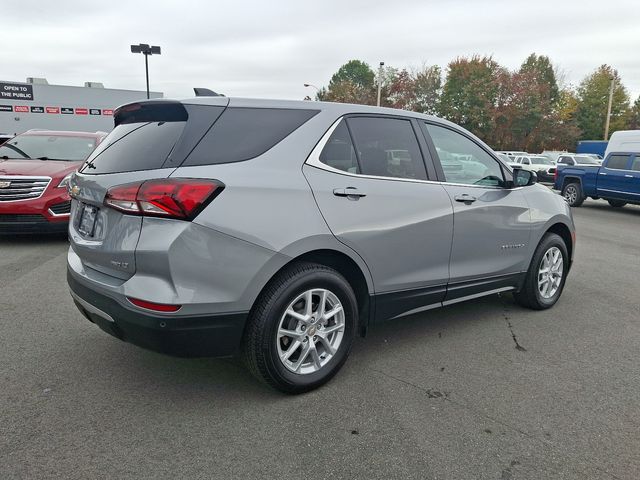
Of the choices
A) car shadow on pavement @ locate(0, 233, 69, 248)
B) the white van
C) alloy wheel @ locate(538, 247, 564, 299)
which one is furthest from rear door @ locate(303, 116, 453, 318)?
the white van

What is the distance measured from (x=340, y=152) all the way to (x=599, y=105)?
64260mm

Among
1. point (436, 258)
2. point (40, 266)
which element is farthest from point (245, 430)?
point (40, 266)

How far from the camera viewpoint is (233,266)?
8.70 feet

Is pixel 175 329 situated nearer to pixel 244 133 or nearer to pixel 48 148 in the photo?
pixel 244 133

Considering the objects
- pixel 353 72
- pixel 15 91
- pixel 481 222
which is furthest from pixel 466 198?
pixel 353 72

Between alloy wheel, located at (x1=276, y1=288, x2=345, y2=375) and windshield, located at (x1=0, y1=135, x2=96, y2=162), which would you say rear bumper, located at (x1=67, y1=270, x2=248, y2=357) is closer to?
alloy wheel, located at (x1=276, y1=288, x2=345, y2=375)

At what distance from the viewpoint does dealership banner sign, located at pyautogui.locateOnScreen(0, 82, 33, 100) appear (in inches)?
1475

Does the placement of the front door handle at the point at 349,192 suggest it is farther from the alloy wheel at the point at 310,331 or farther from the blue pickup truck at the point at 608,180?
the blue pickup truck at the point at 608,180

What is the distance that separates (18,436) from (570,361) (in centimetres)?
358

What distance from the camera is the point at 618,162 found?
13.9 meters

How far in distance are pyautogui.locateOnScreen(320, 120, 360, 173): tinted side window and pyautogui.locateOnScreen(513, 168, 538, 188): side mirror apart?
183 centimetres

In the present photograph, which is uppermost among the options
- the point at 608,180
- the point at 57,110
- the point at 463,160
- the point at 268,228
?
the point at 57,110

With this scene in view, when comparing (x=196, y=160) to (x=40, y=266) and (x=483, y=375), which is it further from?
(x=40, y=266)

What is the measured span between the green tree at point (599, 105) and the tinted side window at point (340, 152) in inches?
2427
